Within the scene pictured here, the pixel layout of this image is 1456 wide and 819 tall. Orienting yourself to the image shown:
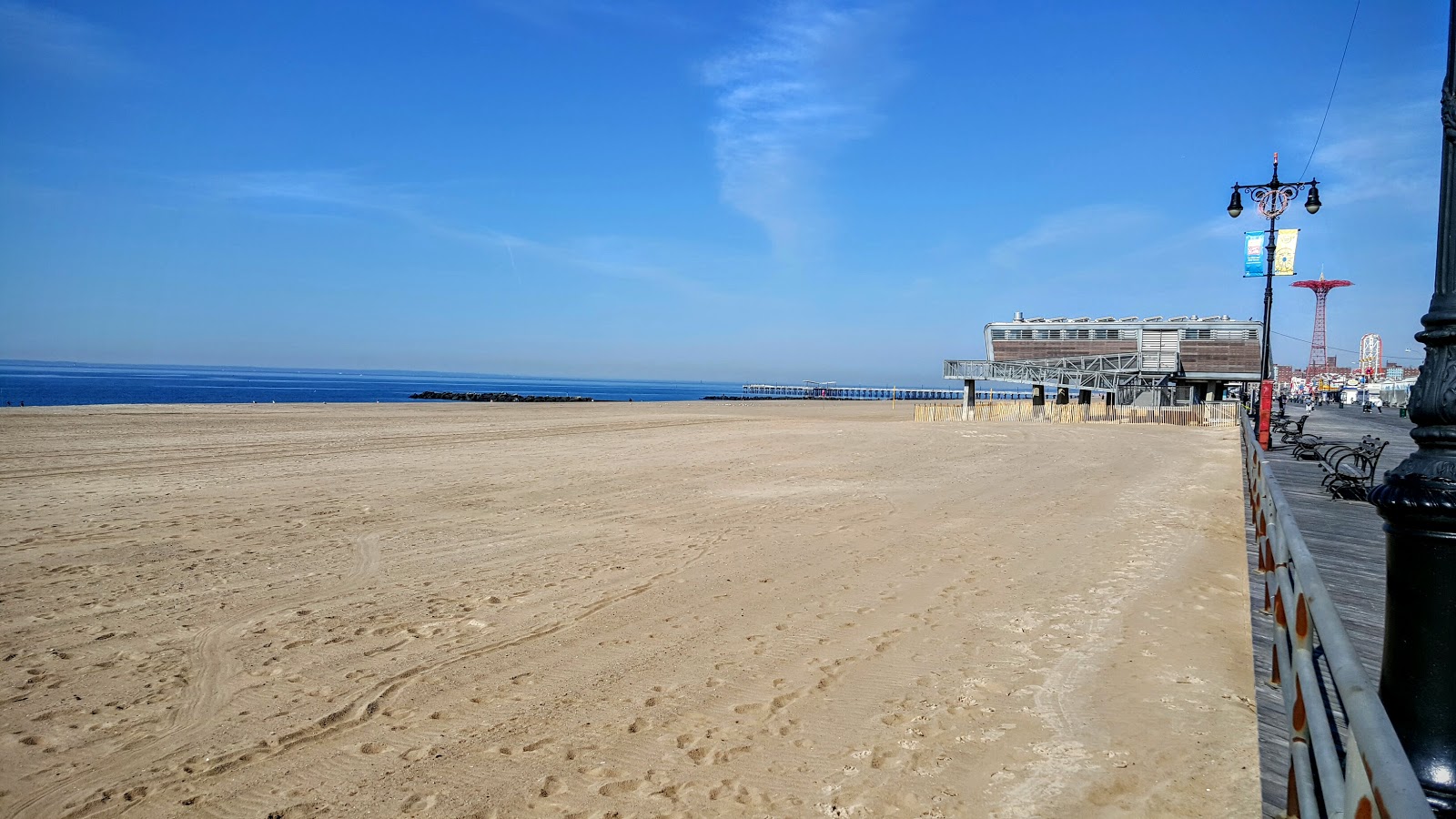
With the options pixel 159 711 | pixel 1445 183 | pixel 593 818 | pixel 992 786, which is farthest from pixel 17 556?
pixel 1445 183

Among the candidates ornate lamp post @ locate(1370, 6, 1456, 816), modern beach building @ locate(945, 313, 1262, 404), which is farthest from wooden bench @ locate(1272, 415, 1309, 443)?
modern beach building @ locate(945, 313, 1262, 404)

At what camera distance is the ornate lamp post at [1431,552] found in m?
2.50

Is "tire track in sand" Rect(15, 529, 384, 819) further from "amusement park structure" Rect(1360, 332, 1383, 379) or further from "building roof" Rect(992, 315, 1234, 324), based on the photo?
"amusement park structure" Rect(1360, 332, 1383, 379)

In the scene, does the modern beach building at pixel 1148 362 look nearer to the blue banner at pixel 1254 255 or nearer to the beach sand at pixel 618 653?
the blue banner at pixel 1254 255

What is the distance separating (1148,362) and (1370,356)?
114091mm

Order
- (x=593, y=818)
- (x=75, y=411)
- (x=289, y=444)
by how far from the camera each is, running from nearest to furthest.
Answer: (x=593, y=818), (x=289, y=444), (x=75, y=411)

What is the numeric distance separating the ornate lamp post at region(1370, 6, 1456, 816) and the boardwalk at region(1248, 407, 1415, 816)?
0.81 metres

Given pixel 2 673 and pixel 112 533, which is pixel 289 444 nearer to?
pixel 112 533

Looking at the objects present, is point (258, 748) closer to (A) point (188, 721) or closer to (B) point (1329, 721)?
(A) point (188, 721)

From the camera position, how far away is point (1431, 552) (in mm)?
2520

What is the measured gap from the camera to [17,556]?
887 cm

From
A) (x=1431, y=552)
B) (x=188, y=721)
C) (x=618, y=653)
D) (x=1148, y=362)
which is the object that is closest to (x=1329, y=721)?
(x=1431, y=552)

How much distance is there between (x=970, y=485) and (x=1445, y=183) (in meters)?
13.0

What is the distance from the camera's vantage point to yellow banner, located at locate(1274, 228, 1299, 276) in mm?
21812
